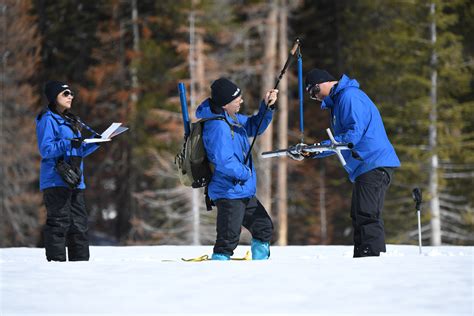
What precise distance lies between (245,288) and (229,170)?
7.27ft

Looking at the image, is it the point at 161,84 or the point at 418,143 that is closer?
the point at 418,143

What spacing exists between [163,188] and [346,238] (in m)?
6.75

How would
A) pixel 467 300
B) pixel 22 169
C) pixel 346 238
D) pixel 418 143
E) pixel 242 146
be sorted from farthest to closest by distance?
pixel 346 238 < pixel 22 169 < pixel 418 143 < pixel 242 146 < pixel 467 300

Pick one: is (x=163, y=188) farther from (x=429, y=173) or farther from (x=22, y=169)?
(x=429, y=173)

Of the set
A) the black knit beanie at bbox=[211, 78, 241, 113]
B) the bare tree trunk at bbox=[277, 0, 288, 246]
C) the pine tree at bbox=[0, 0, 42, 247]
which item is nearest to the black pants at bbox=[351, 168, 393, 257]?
the black knit beanie at bbox=[211, 78, 241, 113]

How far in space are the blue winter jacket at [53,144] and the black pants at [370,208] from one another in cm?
245

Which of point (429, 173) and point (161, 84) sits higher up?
point (161, 84)

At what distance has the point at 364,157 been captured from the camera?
727 centimetres

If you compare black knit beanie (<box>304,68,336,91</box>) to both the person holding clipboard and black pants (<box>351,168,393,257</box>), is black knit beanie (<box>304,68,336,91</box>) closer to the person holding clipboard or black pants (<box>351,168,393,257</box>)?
black pants (<box>351,168,393,257</box>)

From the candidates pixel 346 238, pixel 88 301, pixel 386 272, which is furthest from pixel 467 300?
pixel 346 238

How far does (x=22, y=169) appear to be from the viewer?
28.2 m

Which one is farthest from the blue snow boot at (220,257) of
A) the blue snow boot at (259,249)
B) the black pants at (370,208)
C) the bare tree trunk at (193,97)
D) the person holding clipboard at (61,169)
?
the bare tree trunk at (193,97)

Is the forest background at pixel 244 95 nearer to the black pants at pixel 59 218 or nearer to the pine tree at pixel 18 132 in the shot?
the pine tree at pixel 18 132

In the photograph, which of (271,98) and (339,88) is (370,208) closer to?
(339,88)
